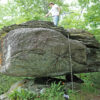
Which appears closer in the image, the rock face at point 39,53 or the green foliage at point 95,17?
the rock face at point 39,53

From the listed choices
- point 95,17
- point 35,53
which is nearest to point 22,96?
point 35,53

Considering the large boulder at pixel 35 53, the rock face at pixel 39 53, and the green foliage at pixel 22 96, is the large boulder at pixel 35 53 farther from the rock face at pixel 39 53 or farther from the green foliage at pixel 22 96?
the green foliage at pixel 22 96

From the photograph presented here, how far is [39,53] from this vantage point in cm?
481

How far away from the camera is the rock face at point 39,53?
15.6 feet

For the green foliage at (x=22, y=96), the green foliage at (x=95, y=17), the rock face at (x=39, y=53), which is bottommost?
the green foliage at (x=22, y=96)

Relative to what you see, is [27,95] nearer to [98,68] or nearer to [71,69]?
[71,69]

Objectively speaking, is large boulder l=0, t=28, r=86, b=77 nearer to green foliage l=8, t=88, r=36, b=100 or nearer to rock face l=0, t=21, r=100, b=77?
rock face l=0, t=21, r=100, b=77

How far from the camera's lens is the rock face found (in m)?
4.75

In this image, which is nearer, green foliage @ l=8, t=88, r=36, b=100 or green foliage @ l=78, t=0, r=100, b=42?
green foliage @ l=8, t=88, r=36, b=100

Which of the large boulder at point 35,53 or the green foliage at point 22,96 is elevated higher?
the large boulder at point 35,53

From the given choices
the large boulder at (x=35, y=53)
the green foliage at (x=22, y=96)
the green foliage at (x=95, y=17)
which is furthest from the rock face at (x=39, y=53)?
the green foliage at (x=95, y=17)

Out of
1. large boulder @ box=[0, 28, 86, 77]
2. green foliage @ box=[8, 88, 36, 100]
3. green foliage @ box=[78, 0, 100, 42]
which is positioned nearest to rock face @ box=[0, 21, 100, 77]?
large boulder @ box=[0, 28, 86, 77]

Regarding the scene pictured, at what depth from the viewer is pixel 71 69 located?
5559 millimetres

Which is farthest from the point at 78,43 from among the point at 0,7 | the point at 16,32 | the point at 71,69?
the point at 0,7
